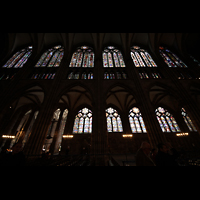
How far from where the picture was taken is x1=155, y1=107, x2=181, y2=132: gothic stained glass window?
42.0 feet

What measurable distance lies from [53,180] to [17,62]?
55.1ft

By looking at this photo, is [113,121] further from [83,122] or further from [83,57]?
[83,57]

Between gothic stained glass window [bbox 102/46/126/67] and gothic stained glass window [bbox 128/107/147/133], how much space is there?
7.28 meters

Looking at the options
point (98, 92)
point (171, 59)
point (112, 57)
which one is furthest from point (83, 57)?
point (171, 59)

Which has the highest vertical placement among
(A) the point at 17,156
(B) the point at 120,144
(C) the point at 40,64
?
(C) the point at 40,64

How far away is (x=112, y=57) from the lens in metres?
13.9

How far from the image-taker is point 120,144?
11820 mm

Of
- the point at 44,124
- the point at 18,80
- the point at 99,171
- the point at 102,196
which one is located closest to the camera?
the point at 102,196

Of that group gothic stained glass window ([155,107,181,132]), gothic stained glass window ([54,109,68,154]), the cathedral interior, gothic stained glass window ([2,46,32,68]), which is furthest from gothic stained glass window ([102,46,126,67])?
gothic stained glass window ([2,46,32,68])

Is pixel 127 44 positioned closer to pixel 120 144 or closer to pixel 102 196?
pixel 120 144

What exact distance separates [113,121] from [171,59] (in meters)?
12.4

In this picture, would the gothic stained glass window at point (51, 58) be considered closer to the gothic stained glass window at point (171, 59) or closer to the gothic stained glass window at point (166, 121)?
the gothic stained glass window at point (171, 59)

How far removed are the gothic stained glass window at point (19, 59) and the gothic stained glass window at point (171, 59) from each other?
65.5 ft

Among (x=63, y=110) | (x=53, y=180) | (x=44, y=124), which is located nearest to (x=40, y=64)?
(x=63, y=110)
